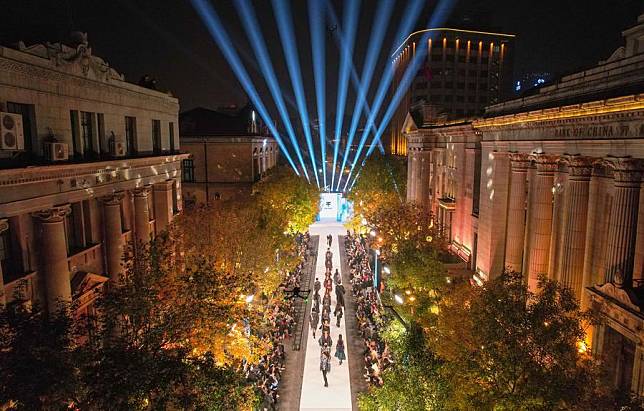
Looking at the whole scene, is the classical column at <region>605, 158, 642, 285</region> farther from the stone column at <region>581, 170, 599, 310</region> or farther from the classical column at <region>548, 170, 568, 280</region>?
the classical column at <region>548, 170, 568, 280</region>

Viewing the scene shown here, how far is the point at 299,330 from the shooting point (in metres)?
31.2

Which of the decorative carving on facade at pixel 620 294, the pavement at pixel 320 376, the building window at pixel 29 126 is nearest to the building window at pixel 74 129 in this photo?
the building window at pixel 29 126

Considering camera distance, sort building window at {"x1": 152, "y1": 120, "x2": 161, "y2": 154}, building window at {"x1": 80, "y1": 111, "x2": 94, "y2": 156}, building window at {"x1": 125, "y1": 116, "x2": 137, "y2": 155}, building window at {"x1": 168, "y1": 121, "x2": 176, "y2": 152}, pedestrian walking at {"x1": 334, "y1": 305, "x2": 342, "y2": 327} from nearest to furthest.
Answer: building window at {"x1": 80, "y1": 111, "x2": 94, "y2": 156}, building window at {"x1": 125, "y1": 116, "x2": 137, "y2": 155}, building window at {"x1": 152, "y1": 120, "x2": 161, "y2": 154}, building window at {"x1": 168, "y1": 121, "x2": 176, "y2": 152}, pedestrian walking at {"x1": 334, "y1": 305, "x2": 342, "y2": 327}

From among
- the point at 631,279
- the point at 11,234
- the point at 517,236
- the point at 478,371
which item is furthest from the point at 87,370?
the point at 517,236

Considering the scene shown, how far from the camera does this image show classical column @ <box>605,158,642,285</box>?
14672mm

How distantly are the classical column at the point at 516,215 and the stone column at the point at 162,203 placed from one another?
1982 centimetres

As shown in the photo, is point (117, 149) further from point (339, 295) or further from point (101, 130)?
point (339, 295)

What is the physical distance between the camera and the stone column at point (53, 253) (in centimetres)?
1611

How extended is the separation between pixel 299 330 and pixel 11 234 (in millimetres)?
19581

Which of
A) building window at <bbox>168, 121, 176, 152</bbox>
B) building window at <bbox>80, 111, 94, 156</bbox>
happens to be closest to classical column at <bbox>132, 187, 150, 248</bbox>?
building window at <bbox>80, 111, 94, 156</bbox>

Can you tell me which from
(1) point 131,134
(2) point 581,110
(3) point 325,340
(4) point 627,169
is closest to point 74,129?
(1) point 131,134

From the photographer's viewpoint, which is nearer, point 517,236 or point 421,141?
point 517,236

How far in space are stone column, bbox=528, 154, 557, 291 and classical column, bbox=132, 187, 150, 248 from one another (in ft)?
64.7

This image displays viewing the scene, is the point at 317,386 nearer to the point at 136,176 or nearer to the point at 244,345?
the point at 244,345
